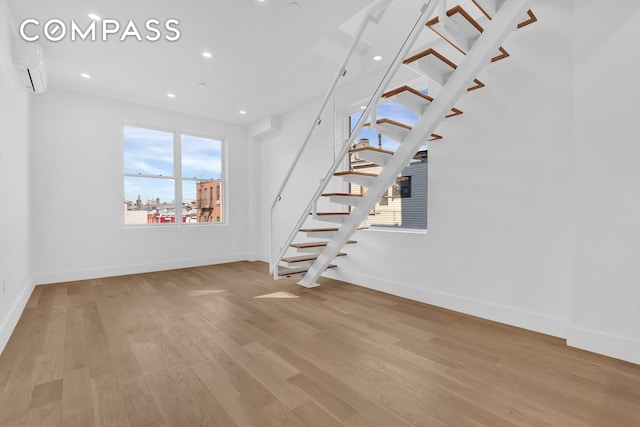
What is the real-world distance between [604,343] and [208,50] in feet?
15.0

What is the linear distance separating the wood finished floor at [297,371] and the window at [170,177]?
247 cm

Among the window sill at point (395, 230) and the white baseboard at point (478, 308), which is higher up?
the window sill at point (395, 230)

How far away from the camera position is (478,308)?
292 centimetres

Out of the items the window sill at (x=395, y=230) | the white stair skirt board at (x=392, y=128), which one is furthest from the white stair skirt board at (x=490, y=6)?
the window sill at (x=395, y=230)

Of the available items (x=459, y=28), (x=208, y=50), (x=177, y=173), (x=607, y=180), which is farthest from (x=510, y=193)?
(x=177, y=173)

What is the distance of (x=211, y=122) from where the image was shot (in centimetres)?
600

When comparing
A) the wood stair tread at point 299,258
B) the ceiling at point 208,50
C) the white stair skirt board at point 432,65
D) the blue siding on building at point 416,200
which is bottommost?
the wood stair tread at point 299,258

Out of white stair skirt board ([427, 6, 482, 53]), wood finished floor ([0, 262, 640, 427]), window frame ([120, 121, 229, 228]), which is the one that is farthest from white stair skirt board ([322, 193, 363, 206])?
window frame ([120, 121, 229, 228])

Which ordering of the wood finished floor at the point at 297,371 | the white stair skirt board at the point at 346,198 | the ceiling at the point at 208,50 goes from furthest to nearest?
the white stair skirt board at the point at 346,198, the ceiling at the point at 208,50, the wood finished floor at the point at 297,371

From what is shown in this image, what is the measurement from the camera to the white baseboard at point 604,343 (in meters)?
2.03

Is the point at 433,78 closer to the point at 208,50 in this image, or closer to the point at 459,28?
the point at 459,28

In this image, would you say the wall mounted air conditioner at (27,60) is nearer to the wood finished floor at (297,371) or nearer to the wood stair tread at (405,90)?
the wood finished floor at (297,371)

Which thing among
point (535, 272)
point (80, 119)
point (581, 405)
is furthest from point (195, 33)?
point (581, 405)

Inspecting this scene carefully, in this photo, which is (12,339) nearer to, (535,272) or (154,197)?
(154,197)
